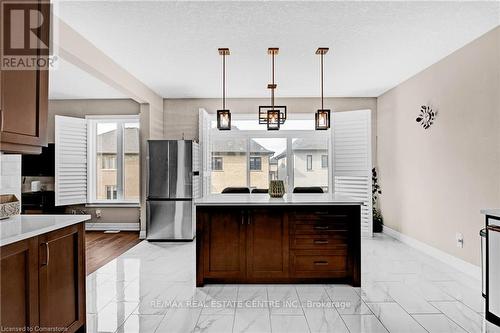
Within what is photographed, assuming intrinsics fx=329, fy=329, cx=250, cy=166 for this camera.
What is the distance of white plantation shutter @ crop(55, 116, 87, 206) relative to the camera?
229 inches

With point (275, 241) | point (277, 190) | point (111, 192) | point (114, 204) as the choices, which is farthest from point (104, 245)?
point (275, 241)

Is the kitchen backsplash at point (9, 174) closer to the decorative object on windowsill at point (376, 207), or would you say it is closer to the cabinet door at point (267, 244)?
the cabinet door at point (267, 244)

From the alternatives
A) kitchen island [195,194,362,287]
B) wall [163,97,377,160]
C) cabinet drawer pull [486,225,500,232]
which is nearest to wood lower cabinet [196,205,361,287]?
kitchen island [195,194,362,287]

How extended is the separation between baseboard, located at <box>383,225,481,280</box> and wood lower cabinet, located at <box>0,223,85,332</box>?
3834 mm

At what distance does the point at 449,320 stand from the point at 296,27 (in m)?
2.90

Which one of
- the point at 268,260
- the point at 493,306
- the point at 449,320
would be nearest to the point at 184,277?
the point at 268,260

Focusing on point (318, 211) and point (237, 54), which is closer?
point (318, 211)

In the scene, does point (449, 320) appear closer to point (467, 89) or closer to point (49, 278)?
point (467, 89)

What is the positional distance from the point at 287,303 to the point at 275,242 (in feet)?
2.04

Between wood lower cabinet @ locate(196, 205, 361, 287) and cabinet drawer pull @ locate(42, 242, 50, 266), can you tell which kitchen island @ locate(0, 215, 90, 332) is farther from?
wood lower cabinet @ locate(196, 205, 361, 287)

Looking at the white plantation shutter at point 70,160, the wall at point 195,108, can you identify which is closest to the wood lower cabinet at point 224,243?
the wall at point 195,108

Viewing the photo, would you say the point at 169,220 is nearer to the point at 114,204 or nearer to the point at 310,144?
the point at 114,204

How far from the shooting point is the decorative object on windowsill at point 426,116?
4410 millimetres

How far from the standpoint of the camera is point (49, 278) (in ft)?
6.27
